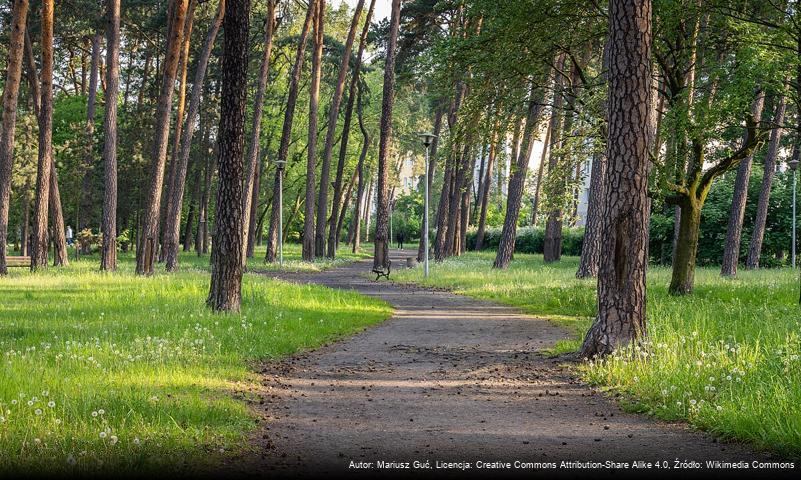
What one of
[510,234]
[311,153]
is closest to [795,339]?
[510,234]

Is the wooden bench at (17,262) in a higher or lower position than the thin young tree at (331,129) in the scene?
lower

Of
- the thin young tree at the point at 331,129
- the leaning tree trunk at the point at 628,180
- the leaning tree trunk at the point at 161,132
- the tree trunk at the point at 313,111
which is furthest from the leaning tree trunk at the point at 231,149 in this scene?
the thin young tree at the point at 331,129

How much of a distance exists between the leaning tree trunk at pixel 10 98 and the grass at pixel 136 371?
328 inches

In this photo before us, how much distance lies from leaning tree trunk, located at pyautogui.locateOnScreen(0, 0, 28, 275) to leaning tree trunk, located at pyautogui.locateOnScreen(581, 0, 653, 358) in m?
19.3

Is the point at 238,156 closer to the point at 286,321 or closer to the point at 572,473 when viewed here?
the point at 286,321

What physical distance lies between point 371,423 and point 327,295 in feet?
38.6

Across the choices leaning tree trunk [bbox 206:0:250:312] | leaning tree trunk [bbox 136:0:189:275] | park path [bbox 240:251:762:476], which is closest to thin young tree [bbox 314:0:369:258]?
leaning tree trunk [bbox 136:0:189:275]

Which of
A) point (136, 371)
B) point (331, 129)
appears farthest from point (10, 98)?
point (331, 129)

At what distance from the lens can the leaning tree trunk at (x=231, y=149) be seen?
13.3 metres

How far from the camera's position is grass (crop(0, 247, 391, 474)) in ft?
17.1

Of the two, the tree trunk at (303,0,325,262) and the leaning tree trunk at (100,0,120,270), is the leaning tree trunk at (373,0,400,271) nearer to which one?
the tree trunk at (303,0,325,262)

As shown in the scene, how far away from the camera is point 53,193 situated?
2848 cm

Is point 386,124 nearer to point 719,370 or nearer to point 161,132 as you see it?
point 161,132

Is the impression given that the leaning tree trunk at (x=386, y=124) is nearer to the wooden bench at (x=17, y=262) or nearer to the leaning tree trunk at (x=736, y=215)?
the leaning tree trunk at (x=736, y=215)
